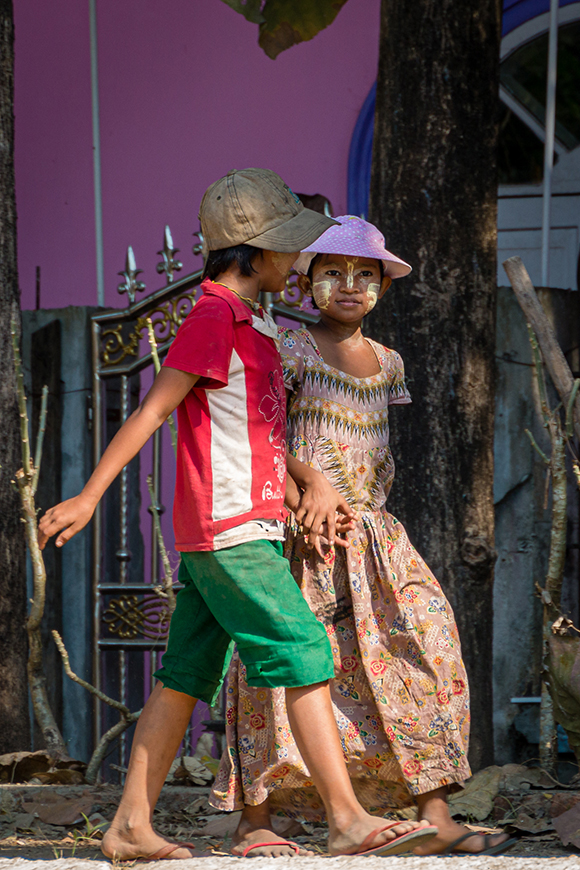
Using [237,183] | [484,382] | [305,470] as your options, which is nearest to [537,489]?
[484,382]

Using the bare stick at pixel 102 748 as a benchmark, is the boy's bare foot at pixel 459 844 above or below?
above

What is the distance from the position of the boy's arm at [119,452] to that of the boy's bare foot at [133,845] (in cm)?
75

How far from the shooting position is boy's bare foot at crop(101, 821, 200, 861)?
2312 mm

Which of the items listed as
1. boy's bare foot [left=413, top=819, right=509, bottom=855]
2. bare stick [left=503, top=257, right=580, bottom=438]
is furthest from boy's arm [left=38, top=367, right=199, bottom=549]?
bare stick [left=503, top=257, right=580, bottom=438]

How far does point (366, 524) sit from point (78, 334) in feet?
9.04

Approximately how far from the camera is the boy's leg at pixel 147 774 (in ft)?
7.62

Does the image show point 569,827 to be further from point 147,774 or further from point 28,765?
point 28,765

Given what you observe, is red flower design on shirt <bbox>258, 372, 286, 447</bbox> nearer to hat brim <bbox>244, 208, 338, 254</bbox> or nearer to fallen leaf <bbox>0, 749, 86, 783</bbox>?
hat brim <bbox>244, 208, 338, 254</bbox>

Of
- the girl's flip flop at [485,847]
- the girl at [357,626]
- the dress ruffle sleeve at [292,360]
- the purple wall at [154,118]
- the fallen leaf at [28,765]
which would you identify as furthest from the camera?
the purple wall at [154,118]

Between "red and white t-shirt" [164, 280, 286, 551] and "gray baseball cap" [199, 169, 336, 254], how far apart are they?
5.5 inches

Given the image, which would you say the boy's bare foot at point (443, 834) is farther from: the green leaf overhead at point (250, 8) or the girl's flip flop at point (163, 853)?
the green leaf overhead at point (250, 8)

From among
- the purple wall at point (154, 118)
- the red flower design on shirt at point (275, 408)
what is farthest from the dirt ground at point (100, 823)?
the purple wall at point (154, 118)

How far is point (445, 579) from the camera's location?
145 inches

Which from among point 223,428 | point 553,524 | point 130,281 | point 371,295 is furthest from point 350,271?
point 130,281
